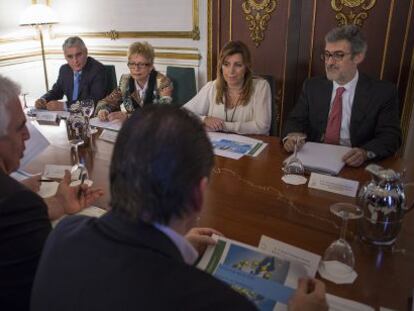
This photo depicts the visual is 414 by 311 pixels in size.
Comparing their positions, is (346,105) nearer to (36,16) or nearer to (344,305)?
(344,305)

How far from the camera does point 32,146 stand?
1727mm

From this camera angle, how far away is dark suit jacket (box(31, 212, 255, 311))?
0.56 metres

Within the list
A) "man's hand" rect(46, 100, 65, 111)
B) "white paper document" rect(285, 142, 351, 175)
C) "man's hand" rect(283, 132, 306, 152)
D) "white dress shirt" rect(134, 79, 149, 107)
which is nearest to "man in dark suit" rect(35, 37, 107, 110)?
"man's hand" rect(46, 100, 65, 111)

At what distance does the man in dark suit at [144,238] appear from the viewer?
0.56 meters

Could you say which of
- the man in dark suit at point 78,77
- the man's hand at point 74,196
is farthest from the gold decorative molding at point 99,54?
the man's hand at point 74,196

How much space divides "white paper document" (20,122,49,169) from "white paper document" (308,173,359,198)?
4.13 ft

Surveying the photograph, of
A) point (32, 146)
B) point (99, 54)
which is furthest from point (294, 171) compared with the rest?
point (99, 54)

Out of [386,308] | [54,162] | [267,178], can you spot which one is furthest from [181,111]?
[54,162]

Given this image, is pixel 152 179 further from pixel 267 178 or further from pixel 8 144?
pixel 267 178

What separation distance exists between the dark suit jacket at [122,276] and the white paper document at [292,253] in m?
0.43

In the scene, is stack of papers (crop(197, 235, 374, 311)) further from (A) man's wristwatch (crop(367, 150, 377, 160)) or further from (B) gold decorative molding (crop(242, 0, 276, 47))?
(B) gold decorative molding (crop(242, 0, 276, 47))

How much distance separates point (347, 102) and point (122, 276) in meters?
1.88

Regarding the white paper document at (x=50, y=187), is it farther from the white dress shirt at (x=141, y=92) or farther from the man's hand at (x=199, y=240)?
the white dress shirt at (x=141, y=92)

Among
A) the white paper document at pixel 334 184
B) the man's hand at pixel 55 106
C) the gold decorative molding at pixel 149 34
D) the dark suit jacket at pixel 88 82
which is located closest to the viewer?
the white paper document at pixel 334 184
